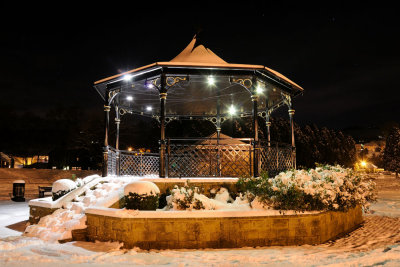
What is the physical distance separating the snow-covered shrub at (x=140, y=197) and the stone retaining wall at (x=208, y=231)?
0.47m

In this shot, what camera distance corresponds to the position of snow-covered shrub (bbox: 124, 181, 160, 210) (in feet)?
20.0

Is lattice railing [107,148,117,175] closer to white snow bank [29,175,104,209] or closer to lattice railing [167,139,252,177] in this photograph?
white snow bank [29,175,104,209]

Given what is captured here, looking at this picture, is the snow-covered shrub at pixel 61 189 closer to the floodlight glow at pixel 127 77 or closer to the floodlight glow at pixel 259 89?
the floodlight glow at pixel 127 77

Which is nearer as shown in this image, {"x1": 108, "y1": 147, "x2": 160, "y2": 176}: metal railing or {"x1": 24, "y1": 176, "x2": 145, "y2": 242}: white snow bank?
{"x1": 24, "y1": 176, "x2": 145, "y2": 242}: white snow bank

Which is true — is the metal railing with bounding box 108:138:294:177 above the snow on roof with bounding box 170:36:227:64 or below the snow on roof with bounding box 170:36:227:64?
below

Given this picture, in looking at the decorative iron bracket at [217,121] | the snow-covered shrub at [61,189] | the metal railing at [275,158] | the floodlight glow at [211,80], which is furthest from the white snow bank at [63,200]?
the decorative iron bracket at [217,121]

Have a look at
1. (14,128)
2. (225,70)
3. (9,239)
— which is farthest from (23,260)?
(14,128)

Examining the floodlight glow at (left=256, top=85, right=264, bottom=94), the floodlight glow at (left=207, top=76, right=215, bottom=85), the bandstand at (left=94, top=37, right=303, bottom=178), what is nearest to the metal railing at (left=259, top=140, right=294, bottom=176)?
the bandstand at (left=94, top=37, right=303, bottom=178)

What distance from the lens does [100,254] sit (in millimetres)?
5027

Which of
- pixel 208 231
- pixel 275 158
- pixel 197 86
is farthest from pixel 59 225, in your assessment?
pixel 197 86

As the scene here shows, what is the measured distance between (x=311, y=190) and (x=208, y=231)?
2.40 metres

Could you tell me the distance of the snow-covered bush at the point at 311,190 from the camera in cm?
613

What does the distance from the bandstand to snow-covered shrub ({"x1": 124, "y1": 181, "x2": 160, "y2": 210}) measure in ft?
6.78

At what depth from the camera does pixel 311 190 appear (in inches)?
245
